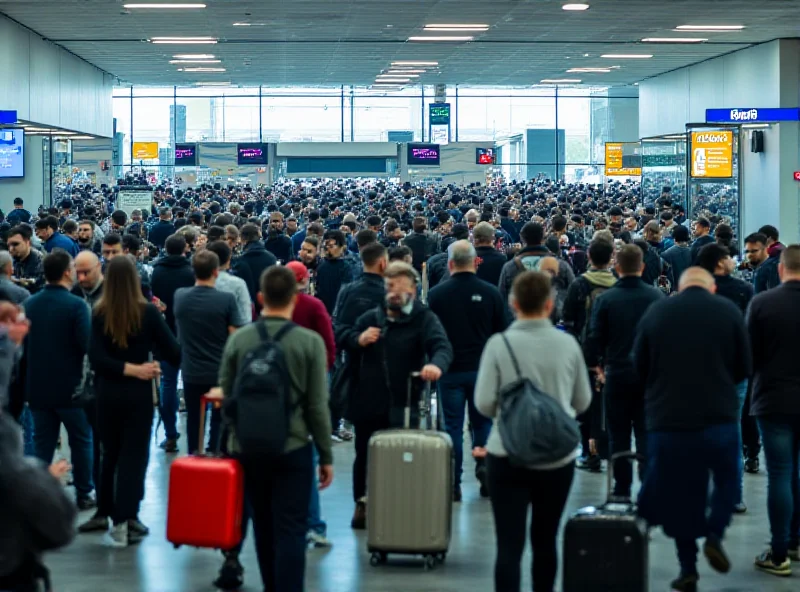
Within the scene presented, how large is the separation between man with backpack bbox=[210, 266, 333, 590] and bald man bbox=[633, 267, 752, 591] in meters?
1.78

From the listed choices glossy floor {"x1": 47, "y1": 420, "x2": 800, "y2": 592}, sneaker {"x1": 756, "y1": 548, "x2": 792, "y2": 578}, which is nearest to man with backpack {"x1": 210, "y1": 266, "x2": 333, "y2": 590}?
glossy floor {"x1": 47, "y1": 420, "x2": 800, "y2": 592}

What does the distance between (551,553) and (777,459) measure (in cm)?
200

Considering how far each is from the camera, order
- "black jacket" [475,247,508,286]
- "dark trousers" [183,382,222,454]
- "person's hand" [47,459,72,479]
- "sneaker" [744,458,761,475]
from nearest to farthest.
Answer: "person's hand" [47,459,72,479] → "dark trousers" [183,382,222,454] → "sneaker" [744,458,761,475] → "black jacket" [475,247,508,286]

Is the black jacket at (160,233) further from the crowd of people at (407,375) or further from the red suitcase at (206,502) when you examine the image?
the red suitcase at (206,502)

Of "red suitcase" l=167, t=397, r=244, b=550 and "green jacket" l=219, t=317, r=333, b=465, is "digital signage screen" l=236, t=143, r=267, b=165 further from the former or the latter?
"green jacket" l=219, t=317, r=333, b=465

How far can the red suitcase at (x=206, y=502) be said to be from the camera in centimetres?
586

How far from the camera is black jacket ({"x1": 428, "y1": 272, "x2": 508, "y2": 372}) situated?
8.50 m

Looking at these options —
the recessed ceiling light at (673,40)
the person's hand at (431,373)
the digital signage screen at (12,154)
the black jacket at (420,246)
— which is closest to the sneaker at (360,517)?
the person's hand at (431,373)

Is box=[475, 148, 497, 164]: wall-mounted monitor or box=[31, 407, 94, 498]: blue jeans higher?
box=[475, 148, 497, 164]: wall-mounted monitor

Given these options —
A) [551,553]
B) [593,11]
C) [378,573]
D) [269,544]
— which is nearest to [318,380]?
[269,544]

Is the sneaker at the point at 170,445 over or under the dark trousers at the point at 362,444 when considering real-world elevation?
under

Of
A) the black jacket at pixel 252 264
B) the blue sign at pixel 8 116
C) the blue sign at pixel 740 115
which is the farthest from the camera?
the blue sign at pixel 740 115

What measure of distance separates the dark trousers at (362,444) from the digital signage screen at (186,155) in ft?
133

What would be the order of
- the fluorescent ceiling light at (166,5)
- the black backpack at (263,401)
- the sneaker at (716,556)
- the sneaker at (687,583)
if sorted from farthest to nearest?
the fluorescent ceiling light at (166,5)
the sneaker at (687,583)
the sneaker at (716,556)
the black backpack at (263,401)
